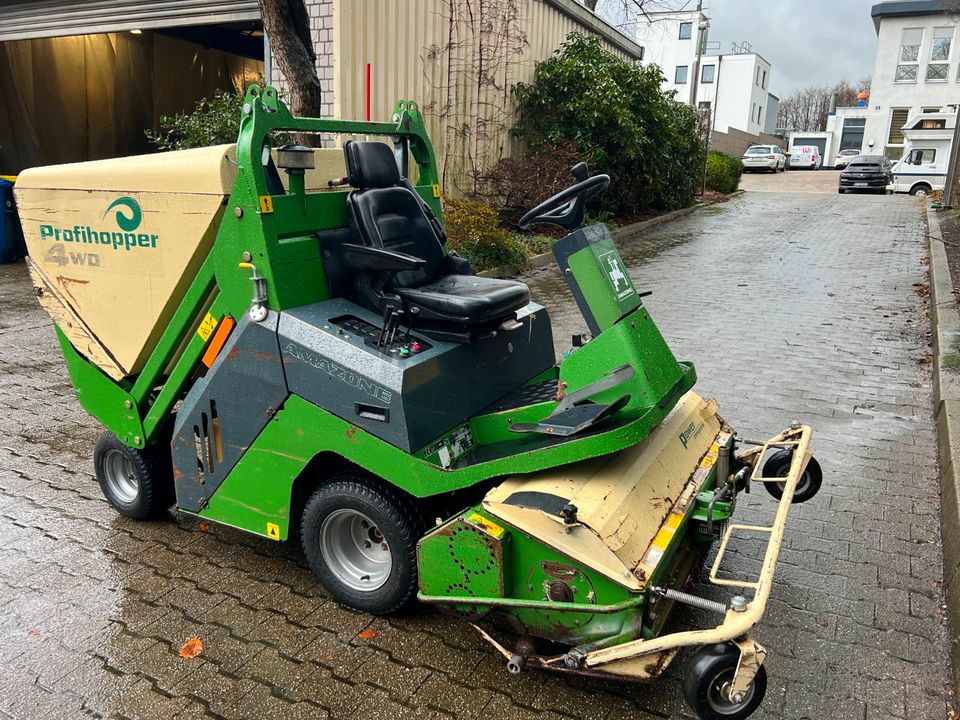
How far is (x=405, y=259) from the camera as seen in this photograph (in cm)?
313

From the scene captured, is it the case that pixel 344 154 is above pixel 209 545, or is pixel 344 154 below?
above

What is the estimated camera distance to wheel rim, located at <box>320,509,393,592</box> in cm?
328

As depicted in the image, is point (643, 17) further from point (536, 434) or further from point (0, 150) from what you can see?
point (536, 434)

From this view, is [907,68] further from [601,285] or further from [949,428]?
[601,285]

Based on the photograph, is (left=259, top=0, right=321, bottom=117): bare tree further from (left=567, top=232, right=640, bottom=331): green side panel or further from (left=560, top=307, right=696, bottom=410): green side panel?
(left=560, top=307, right=696, bottom=410): green side panel

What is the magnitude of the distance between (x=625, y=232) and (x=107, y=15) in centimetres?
949

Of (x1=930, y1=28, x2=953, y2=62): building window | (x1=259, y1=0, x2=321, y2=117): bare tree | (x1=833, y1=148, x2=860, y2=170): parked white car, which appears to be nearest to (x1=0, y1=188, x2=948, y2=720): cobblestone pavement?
(x1=259, y1=0, x2=321, y2=117): bare tree

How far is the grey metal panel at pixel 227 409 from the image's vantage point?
318 centimetres

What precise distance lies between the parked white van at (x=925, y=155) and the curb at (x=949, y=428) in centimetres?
1723

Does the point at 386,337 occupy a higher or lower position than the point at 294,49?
lower

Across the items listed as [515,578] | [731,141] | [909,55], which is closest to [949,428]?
[515,578]

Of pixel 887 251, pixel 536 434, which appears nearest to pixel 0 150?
pixel 536 434

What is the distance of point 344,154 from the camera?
11.8 ft

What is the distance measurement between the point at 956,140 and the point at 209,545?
20955mm
